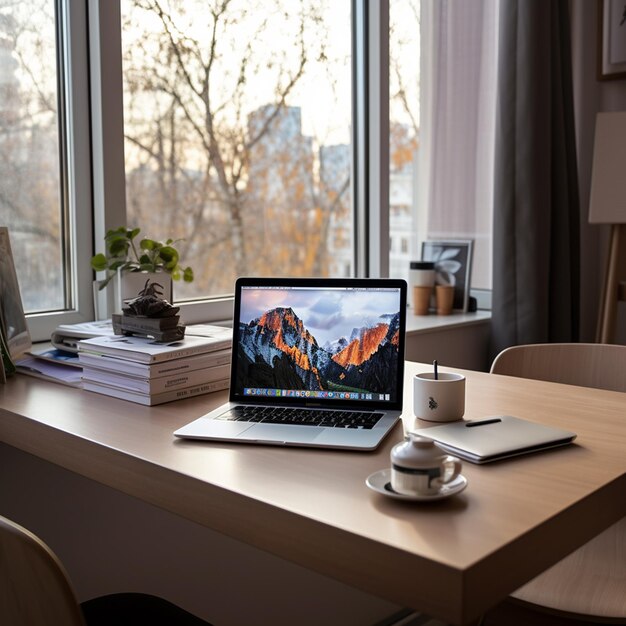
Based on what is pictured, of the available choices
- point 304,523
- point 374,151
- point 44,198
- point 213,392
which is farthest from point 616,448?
point 374,151

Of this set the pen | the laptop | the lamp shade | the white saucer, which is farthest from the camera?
the lamp shade

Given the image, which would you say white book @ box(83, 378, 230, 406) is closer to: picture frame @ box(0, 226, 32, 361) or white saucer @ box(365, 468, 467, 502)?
picture frame @ box(0, 226, 32, 361)

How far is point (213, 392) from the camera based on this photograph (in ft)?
4.91

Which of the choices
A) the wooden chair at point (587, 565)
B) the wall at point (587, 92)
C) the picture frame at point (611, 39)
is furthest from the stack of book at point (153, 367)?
the picture frame at point (611, 39)

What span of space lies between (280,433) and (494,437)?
0.30 metres

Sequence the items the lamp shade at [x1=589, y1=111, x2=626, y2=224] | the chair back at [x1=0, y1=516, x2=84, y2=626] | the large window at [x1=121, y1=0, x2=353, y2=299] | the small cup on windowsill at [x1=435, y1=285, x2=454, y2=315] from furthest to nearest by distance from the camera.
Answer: the small cup on windowsill at [x1=435, y1=285, x2=454, y2=315]
the lamp shade at [x1=589, y1=111, x2=626, y2=224]
the large window at [x1=121, y1=0, x2=353, y2=299]
the chair back at [x1=0, y1=516, x2=84, y2=626]

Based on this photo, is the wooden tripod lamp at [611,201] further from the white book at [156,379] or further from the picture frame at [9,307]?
the picture frame at [9,307]

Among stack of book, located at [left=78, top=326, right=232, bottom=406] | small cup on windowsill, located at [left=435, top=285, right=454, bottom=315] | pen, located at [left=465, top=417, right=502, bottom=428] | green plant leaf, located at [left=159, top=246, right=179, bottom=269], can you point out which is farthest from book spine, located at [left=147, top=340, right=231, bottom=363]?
small cup on windowsill, located at [left=435, top=285, right=454, bottom=315]

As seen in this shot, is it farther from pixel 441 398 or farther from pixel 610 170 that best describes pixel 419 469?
pixel 610 170

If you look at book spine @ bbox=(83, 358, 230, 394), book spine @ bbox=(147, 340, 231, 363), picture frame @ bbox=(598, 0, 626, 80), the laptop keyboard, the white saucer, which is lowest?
the white saucer

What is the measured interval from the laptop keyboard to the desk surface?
0.20ft

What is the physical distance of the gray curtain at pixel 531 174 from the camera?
258cm

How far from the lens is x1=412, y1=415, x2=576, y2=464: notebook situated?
41.9 inches

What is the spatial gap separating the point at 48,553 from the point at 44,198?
1335 millimetres
